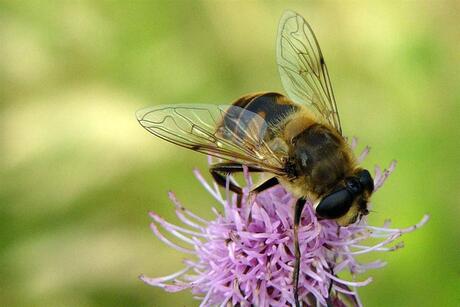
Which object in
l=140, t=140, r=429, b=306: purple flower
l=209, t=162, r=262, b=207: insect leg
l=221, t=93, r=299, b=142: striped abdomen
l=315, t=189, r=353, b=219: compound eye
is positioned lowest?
l=140, t=140, r=429, b=306: purple flower

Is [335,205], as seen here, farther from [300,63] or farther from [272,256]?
[300,63]

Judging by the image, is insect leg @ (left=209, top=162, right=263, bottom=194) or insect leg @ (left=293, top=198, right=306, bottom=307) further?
insect leg @ (left=209, top=162, right=263, bottom=194)


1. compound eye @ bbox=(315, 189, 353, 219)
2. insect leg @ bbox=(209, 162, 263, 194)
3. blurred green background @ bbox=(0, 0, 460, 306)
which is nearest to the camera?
compound eye @ bbox=(315, 189, 353, 219)

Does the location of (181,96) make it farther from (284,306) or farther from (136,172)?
(284,306)

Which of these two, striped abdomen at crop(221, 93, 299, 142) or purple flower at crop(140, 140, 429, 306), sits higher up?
striped abdomen at crop(221, 93, 299, 142)

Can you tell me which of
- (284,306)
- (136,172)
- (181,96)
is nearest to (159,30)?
(181,96)

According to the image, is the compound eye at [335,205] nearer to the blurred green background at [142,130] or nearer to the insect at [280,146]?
the insect at [280,146]

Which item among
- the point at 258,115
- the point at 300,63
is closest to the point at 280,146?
the point at 258,115

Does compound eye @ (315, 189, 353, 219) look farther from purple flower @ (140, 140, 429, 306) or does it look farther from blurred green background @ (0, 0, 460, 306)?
blurred green background @ (0, 0, 460, 306)

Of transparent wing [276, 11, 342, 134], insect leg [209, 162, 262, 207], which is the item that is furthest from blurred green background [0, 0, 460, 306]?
insect leg [209, 162, 262, 207]
